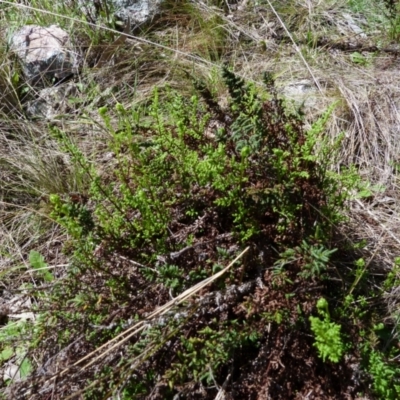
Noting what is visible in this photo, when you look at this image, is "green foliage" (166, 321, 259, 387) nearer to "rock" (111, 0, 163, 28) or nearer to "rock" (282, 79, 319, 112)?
"rock" (282, 79, 319, 112)

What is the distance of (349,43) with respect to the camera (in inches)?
120

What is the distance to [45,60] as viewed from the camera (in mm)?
3172

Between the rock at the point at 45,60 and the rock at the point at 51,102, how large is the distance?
0.24 ft

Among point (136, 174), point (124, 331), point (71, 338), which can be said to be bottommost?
point (71, 338)

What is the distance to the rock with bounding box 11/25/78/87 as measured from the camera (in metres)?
3.17

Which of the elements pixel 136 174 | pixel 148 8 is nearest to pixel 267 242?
pixel 136 174

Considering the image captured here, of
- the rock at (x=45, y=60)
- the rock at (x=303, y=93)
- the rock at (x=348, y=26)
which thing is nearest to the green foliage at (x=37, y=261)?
the rock at (x=45, y=60)

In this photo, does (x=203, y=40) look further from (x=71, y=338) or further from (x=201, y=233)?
(x=71, y=338)

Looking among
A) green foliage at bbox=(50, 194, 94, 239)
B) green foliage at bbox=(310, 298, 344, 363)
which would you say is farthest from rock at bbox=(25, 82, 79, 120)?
green foliage at bbox=(310, 298, 344, 363)

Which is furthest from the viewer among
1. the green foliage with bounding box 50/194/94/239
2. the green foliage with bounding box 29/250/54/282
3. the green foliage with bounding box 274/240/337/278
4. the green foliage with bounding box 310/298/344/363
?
the green foliage with bounding box 29/250/54/282

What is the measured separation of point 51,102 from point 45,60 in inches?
11.1

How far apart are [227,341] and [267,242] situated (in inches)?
16.1

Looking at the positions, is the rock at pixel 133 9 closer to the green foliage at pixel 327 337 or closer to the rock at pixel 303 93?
the rock at pixel 303 93

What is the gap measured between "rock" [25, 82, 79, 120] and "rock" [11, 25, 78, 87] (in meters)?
0.07
